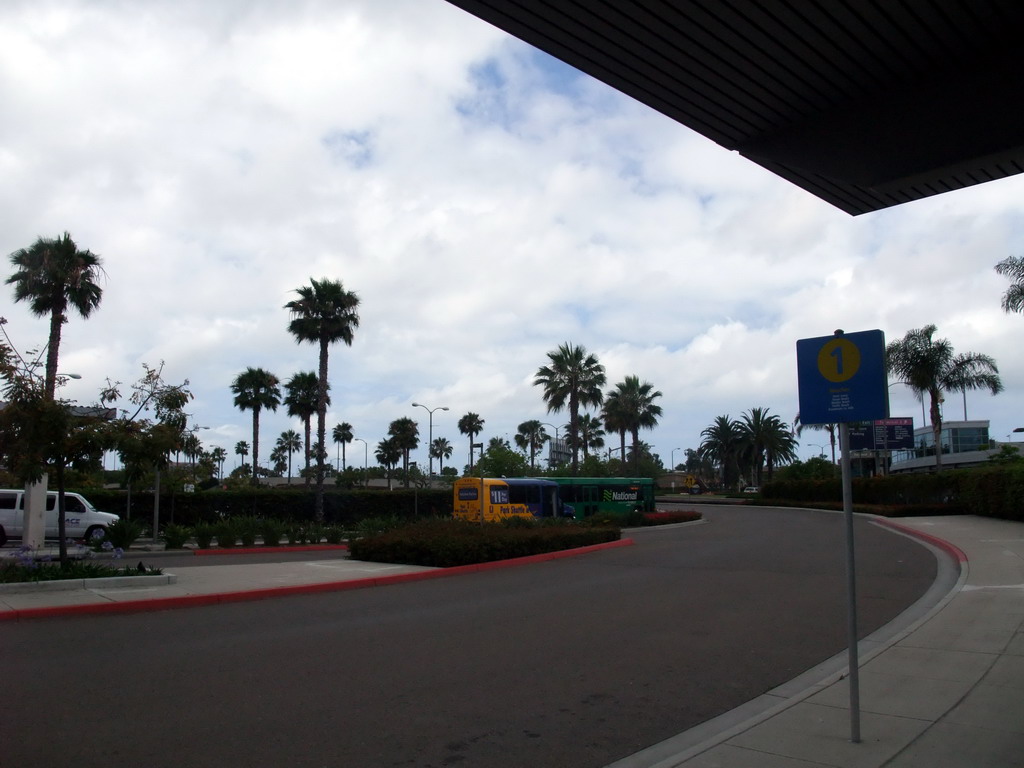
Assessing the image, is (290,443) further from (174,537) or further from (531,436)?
(174,537)

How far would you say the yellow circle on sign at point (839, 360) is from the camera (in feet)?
19.5

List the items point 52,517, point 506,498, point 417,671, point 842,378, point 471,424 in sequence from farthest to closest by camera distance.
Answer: point 471,424 < point 506,498 < point 52,517 < point 417,671 < point 842,378

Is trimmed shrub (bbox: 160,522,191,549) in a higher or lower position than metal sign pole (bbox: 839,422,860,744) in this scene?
lower

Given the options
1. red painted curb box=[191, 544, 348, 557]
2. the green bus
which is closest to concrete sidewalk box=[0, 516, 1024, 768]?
red painted curb box=[191, 544, 348, 557]

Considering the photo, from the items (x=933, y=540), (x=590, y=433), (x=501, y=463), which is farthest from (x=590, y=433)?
(x=933, y=540)

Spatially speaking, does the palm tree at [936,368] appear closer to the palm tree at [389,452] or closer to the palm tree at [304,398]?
the palm tree at [304,398]

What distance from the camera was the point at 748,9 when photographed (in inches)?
242

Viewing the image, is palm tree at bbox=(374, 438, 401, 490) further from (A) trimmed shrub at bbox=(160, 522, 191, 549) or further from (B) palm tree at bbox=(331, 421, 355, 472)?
(A) trimmed shrub at bbox=(160, 522, 191, 549)

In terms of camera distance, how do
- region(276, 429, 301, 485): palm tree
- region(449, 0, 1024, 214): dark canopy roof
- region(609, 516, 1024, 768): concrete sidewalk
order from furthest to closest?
region(276, 429, 301, 485): palm tree, region(449, 0, 1024, 214): dark canopy roof, region(609, 516, 1024, 768): concrete sidewalk

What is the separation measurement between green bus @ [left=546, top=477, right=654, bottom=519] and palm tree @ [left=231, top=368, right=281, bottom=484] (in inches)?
958

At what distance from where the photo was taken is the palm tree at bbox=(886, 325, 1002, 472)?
163 ft

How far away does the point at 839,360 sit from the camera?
601 cm

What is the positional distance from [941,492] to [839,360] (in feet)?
137

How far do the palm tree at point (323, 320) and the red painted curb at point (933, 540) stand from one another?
2686 cm
